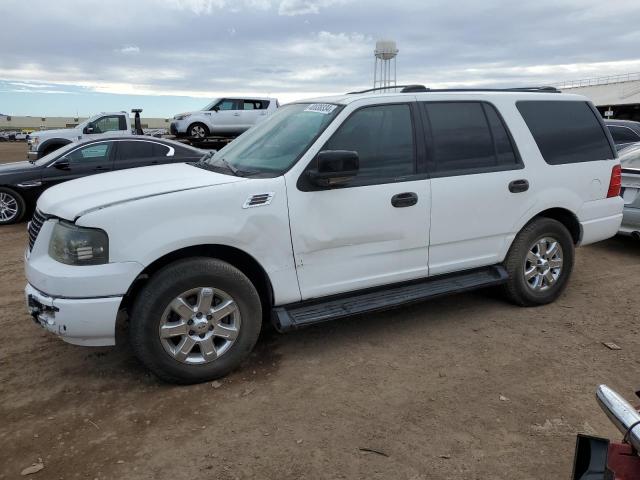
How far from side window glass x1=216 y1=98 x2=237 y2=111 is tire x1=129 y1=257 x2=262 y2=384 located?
15656 millimetres

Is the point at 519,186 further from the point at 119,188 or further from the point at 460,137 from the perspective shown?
the point at 119,188

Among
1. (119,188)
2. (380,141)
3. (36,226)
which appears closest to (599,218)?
(380,141)

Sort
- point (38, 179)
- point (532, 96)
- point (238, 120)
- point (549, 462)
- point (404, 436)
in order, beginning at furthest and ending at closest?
point (238, 120)
point (38, 179)
point (532, 96)
point (404, 436)
point (549, 462)

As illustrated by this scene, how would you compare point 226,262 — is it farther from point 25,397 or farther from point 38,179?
point 38,179

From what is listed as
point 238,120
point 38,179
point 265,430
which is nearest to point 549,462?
point 265,430

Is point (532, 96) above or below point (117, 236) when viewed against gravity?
above

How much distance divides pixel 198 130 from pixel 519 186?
15.0m

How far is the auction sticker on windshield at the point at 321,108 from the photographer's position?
396cm

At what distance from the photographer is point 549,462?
2756 millimetres

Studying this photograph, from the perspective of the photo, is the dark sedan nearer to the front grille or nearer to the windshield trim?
the front grille

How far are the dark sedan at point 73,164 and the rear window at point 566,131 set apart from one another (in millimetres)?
6858

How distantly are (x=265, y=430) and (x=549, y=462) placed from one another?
155 cm

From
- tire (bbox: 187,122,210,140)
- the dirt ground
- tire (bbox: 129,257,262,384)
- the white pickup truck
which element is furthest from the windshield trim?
tire (bbox: 187,122,210,140)

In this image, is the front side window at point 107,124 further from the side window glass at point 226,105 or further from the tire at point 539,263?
the tire at point 539,263
